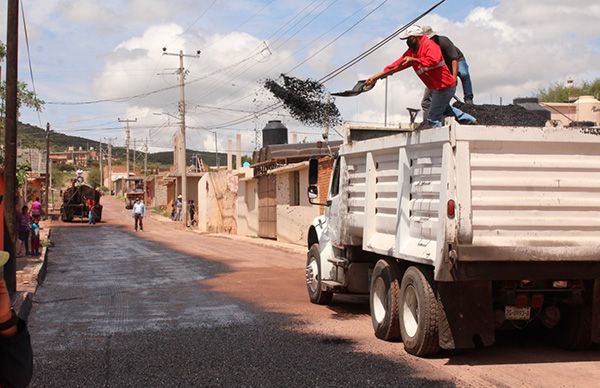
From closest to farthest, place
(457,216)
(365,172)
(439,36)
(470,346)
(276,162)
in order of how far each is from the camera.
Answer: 1. (457,216)
2. (470,346)
3. (439,36)
4. (365,172)
5. (276,162)

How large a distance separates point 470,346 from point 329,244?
12.8ft

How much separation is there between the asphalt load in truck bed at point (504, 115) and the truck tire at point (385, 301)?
6.92 ft

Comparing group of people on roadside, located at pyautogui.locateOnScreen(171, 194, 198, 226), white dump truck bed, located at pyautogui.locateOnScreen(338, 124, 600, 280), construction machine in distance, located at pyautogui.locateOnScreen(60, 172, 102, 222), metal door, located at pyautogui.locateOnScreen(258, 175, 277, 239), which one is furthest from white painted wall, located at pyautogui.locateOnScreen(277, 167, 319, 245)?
group of people on roadside, located at pyautogui.locateOnScreen(171, 194, 198, 226)

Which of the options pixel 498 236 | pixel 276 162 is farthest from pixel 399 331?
pixel 276 162

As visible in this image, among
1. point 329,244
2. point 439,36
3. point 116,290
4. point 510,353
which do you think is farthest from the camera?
point 116,290

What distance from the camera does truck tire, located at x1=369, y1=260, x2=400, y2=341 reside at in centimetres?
792

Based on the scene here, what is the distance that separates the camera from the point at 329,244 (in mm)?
10562

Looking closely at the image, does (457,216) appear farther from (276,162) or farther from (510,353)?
(276,162)

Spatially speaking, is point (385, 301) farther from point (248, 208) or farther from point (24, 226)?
point (248, 208)

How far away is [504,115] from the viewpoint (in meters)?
8.22

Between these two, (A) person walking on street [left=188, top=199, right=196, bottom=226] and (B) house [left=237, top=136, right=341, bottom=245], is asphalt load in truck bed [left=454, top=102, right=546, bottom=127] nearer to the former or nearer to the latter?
(B) house [left=237, top=136, right=341, bottom=245]

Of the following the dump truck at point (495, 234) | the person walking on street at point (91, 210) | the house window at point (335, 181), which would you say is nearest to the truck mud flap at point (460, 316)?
the dump truck at point (495, 234)

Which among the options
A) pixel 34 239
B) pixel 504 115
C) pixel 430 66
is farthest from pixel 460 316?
pixel 34 239

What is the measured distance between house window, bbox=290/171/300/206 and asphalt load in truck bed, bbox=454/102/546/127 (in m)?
18.7
